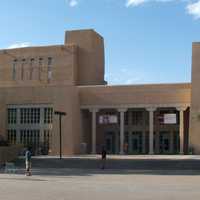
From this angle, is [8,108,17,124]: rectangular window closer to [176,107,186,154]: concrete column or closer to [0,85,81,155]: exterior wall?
[0,85,81,155]: exterior wall

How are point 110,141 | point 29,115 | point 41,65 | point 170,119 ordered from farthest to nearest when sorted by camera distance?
1. point 41,65
2. point 110,141
3. point 29,115
4. point 170,119

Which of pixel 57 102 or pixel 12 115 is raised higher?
pixel 57 102

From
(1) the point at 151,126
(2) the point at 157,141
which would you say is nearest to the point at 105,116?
(1) the point at 151,126

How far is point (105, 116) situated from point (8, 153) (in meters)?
17.8

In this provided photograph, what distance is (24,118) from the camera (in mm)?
60719

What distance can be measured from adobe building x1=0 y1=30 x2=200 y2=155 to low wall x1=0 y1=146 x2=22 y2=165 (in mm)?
8516

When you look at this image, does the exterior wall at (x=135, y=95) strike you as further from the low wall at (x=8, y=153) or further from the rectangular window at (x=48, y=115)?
the low wall at (x=8, y=153)

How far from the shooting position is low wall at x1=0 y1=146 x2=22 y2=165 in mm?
45062

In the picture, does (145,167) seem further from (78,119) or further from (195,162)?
(78,119)

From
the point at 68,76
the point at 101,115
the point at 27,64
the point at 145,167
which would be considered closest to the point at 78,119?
the point at 101,115

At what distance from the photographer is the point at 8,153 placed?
46906 millimetres

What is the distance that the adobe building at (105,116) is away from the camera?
5859 centimetres

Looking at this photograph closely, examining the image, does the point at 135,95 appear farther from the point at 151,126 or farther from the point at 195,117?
the point at 195,117

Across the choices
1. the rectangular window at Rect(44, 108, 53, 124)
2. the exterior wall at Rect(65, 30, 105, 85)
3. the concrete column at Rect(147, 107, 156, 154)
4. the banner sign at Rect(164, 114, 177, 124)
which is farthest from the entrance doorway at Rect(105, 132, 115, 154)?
the rectangular window at Rect(44, 108, 53, 124)
